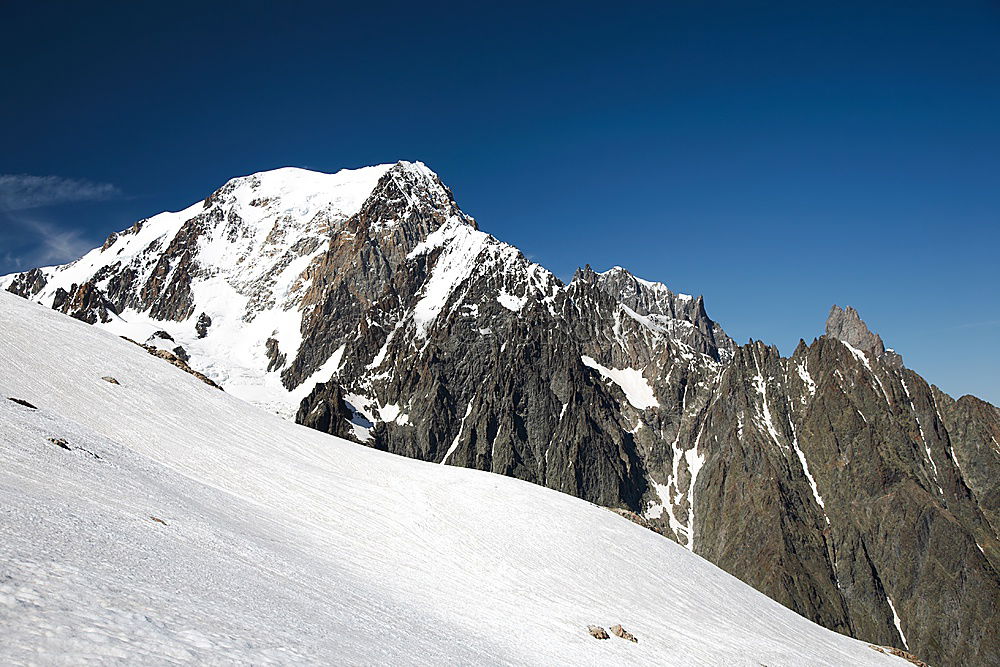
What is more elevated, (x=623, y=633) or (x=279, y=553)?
(x=623, y=633)

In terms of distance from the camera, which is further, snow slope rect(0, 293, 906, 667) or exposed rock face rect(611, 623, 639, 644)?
exposed rock face rect(611, 623, 639, 644)

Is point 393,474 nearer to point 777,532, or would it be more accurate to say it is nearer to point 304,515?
point 304,515

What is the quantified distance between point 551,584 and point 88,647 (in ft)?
52.3

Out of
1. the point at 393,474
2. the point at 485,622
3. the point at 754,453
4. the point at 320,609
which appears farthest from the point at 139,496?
the point at 754,453

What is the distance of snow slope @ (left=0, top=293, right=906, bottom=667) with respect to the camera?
915 centimetres

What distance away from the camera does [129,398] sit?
83.6 feet

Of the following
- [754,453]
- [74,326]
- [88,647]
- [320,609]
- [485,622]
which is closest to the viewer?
[88,647]

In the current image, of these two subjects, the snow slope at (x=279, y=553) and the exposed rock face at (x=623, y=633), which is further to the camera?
the exposed rock face at (x=623, y=633)

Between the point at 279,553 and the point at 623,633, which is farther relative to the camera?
the point at 623,633

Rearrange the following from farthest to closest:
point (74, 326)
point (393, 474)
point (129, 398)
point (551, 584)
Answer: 1. point (74, 326)
2. point (393, 474)
3. point (129, 398)
4. point (551, 584)

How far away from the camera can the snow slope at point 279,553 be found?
915cm

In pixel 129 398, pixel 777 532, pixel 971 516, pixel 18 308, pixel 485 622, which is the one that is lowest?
pixel 485 622

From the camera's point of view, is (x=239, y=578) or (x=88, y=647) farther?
(x=239, y=578)

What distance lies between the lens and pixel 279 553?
1612 cm
